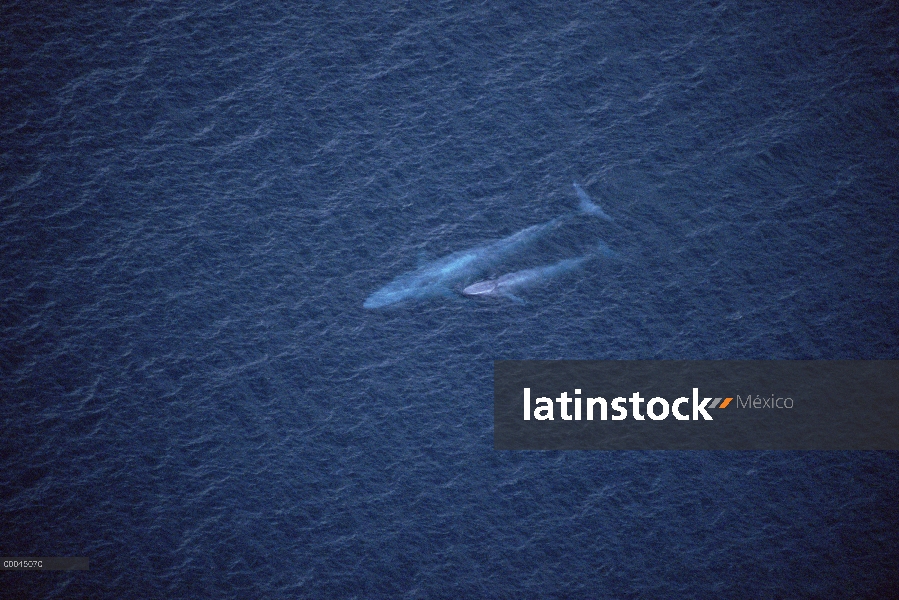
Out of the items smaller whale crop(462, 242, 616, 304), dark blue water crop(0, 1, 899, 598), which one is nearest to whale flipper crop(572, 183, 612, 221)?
dark blue water crop(0, 1, 899, 598)

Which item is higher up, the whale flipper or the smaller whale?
the whale flipper

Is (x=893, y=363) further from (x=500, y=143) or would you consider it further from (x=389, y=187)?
(x=389, y=187)

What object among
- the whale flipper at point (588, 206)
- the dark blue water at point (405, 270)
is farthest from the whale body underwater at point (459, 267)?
the dark blue water at point (405, 270)

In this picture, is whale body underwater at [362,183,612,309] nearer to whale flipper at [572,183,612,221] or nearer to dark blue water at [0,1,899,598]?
whale flipper at [572,183,612,221]

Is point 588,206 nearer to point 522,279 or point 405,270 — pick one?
point 522,279

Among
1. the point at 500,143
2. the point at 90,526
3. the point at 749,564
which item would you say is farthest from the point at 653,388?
the point at 90,526
